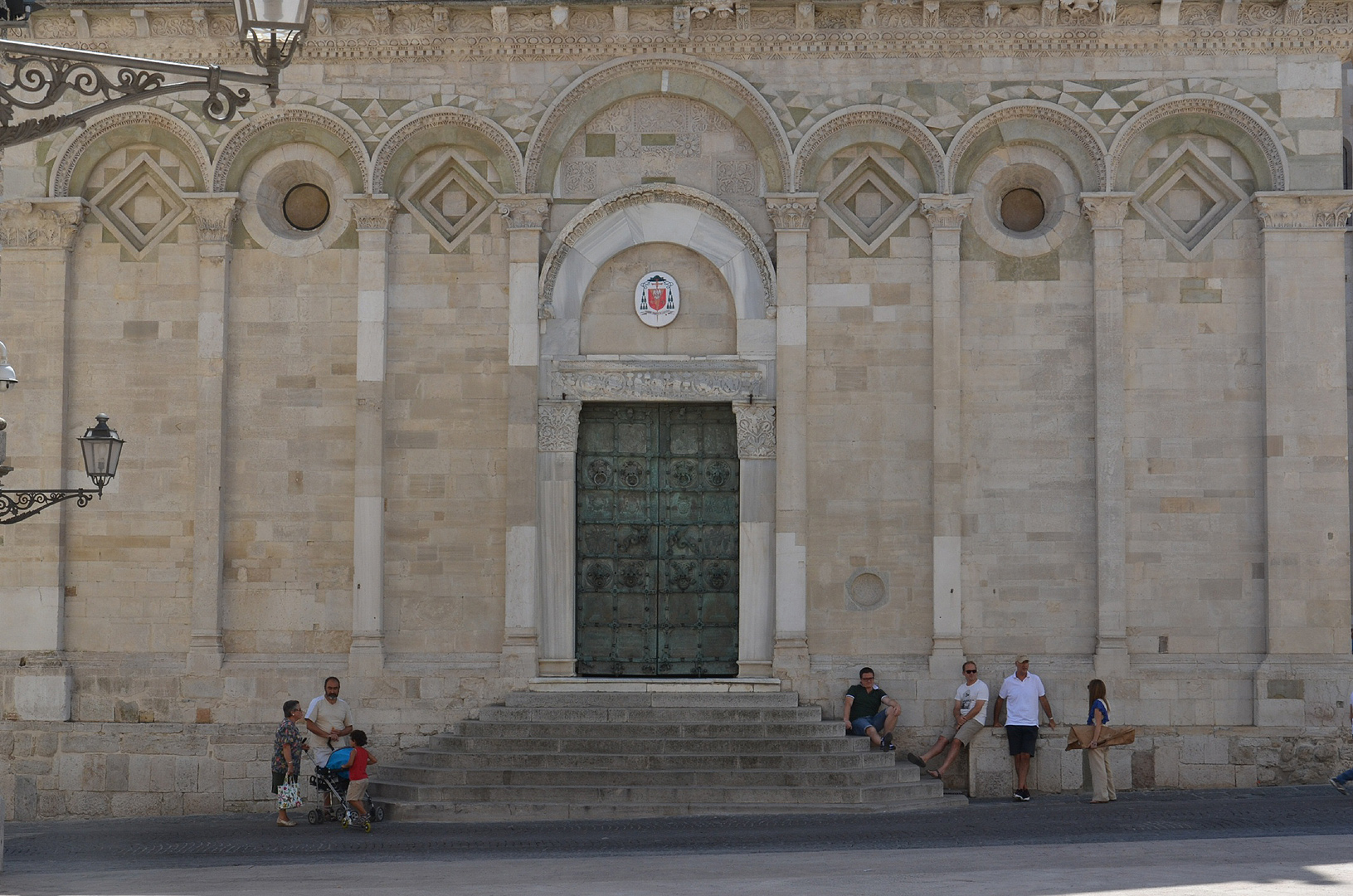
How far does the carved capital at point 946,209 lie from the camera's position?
56.7ft

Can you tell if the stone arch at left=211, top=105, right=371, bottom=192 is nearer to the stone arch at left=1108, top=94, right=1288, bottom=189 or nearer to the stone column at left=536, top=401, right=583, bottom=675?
the stone column at left=536, top=401, right=583, bottom=675

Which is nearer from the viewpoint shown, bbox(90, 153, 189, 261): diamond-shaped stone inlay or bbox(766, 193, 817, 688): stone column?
bbox(766, 193, 817, 688): stone column

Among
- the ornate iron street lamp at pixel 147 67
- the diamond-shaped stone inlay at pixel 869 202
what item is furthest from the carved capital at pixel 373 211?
the ornate iron street lamp at pixel 147 67

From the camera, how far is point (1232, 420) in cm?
1719

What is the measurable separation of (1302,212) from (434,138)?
9.77m

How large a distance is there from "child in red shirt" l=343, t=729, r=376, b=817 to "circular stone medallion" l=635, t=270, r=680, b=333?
18.5ft

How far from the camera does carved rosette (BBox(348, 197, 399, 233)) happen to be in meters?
17.5

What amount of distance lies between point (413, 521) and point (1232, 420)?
30.2ft

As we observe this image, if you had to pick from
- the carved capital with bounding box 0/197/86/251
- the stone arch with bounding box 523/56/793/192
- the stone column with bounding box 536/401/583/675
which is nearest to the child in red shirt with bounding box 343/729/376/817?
the stone column with bounding box 536/401/583/675

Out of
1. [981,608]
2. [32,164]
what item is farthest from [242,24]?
[981,608]

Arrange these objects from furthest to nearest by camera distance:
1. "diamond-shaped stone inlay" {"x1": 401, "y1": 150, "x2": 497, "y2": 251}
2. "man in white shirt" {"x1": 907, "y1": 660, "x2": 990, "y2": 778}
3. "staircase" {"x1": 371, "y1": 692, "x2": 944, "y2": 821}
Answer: "diamond-shaped stone inlay" {"x1": 401, "y1": 150, "x2": 497, "y2": 251} → "man in white shirt" {"x1": 907, "y1": 660, "x2": 990, "y2": 778} → "staircase" {"x1": 371, "y1": 692, "x2": 944, "y2": 821}

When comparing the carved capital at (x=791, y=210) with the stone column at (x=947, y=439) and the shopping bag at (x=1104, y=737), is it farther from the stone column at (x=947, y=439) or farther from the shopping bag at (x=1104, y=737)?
the shopping bag at (x=1104, y=737)

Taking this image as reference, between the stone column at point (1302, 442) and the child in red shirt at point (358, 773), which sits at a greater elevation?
the stone column at point (1302, 442)

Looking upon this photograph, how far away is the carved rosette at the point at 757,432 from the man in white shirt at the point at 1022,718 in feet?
11.8
